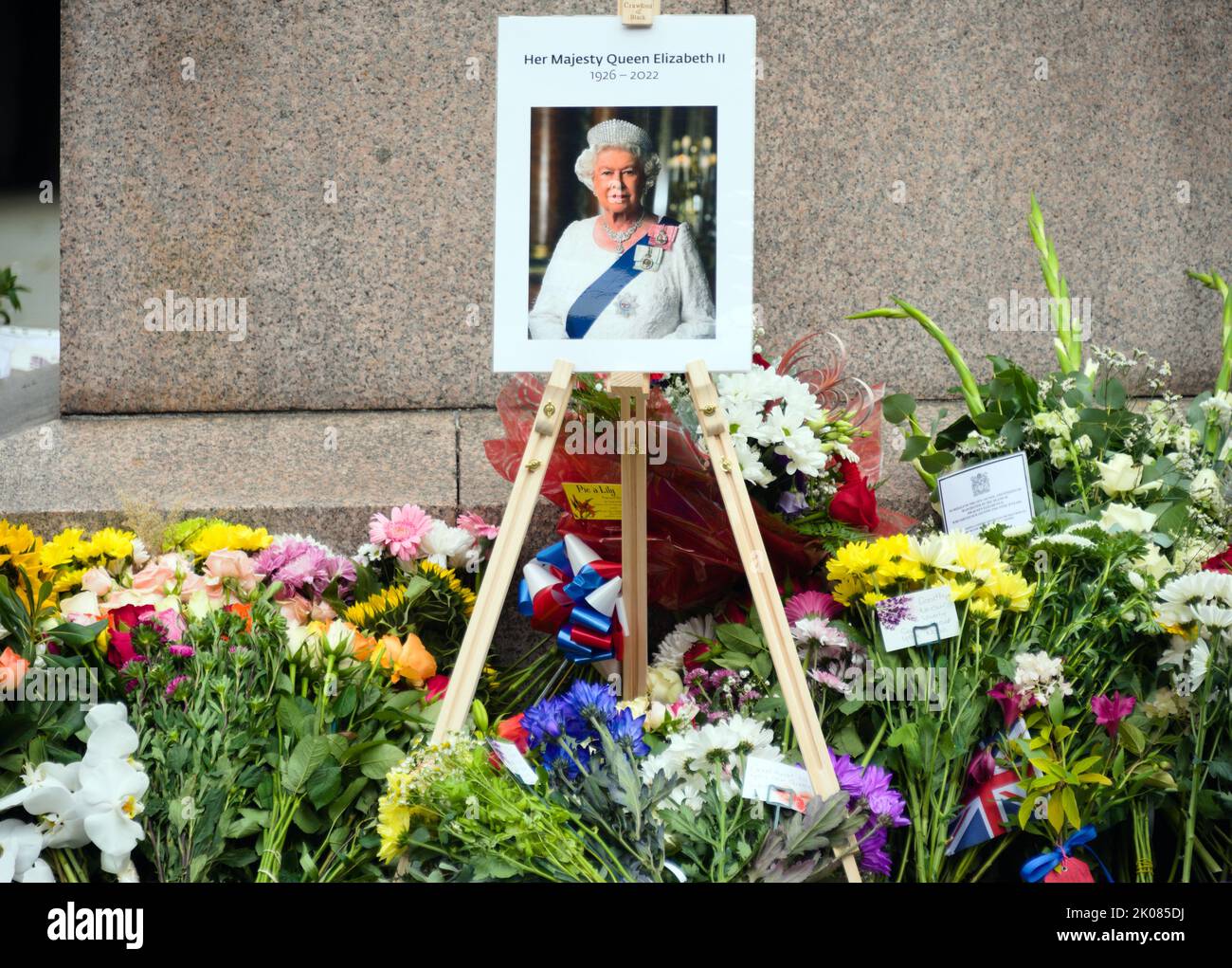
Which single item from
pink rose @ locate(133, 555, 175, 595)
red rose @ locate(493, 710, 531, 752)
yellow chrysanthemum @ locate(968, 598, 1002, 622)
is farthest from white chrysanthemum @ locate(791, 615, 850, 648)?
pink rose @ locate(133, 555, 175, 595)

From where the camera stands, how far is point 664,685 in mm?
2463

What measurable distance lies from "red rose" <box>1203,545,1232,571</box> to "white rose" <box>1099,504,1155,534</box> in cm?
14

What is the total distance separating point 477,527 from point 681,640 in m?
0.60

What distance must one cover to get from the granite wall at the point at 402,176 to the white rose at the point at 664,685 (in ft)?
5.02

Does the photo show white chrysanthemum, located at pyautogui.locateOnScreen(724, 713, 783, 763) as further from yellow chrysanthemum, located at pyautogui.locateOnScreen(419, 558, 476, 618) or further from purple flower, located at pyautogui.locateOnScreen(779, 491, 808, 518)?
yellow chrysanthemum, located at pyautogui.locateOnScreen(419, 558, 476, 618)

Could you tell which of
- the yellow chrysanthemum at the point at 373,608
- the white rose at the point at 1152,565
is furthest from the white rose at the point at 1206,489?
the yellow chrysanthemum at the point at 373,608

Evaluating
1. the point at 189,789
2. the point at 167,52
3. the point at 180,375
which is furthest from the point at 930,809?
the point at 167,52

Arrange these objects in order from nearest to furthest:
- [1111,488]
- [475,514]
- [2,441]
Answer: [1111,488] < [475,514] < [2,441]

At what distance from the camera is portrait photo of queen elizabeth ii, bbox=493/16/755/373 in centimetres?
221

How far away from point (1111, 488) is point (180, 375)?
9.55 feet

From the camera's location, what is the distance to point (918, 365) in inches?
148

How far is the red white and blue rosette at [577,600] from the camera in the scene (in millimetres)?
2428

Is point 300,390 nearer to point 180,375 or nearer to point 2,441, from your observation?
point 180,375

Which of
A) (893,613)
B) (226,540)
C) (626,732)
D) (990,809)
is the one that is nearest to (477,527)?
(226,540)
